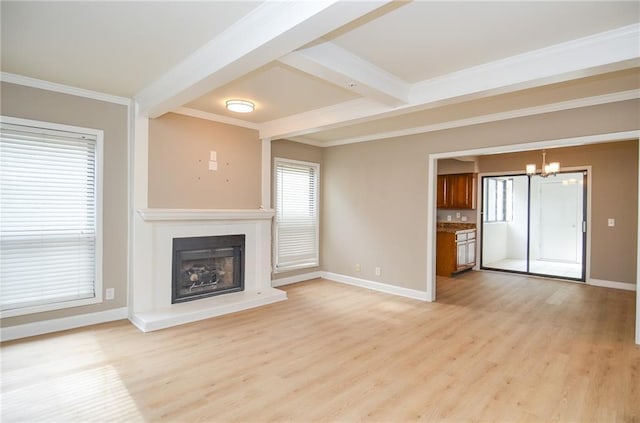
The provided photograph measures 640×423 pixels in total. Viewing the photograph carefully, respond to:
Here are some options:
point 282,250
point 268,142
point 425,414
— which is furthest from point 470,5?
point 282,250

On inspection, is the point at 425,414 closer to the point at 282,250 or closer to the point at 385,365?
the point at 385,365

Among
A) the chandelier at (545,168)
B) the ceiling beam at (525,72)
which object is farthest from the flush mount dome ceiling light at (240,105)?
the chandelier at (545,168)

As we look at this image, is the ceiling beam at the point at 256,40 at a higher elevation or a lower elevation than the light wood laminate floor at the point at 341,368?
higher

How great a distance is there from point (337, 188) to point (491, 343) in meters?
3.69

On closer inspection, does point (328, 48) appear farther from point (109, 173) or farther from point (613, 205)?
point (613, 205)

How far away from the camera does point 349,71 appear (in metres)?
2.85

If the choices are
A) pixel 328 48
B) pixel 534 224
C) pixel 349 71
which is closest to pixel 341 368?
pixel 349 71

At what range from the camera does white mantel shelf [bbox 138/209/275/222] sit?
399cm

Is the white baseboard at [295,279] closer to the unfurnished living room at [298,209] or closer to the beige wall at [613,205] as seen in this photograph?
the unfurnished living room at [298,209]

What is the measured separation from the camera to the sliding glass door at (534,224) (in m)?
6.98

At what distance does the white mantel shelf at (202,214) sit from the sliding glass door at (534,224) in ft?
17.1

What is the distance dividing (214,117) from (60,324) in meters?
3.03

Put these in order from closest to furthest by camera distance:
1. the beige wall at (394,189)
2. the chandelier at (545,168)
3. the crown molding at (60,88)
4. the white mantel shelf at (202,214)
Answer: the crown molding at (60,88), the white mantel shelf at (202,214), the beige wall at (394,189), the chandelier at (545,168)

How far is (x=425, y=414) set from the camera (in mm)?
2318
